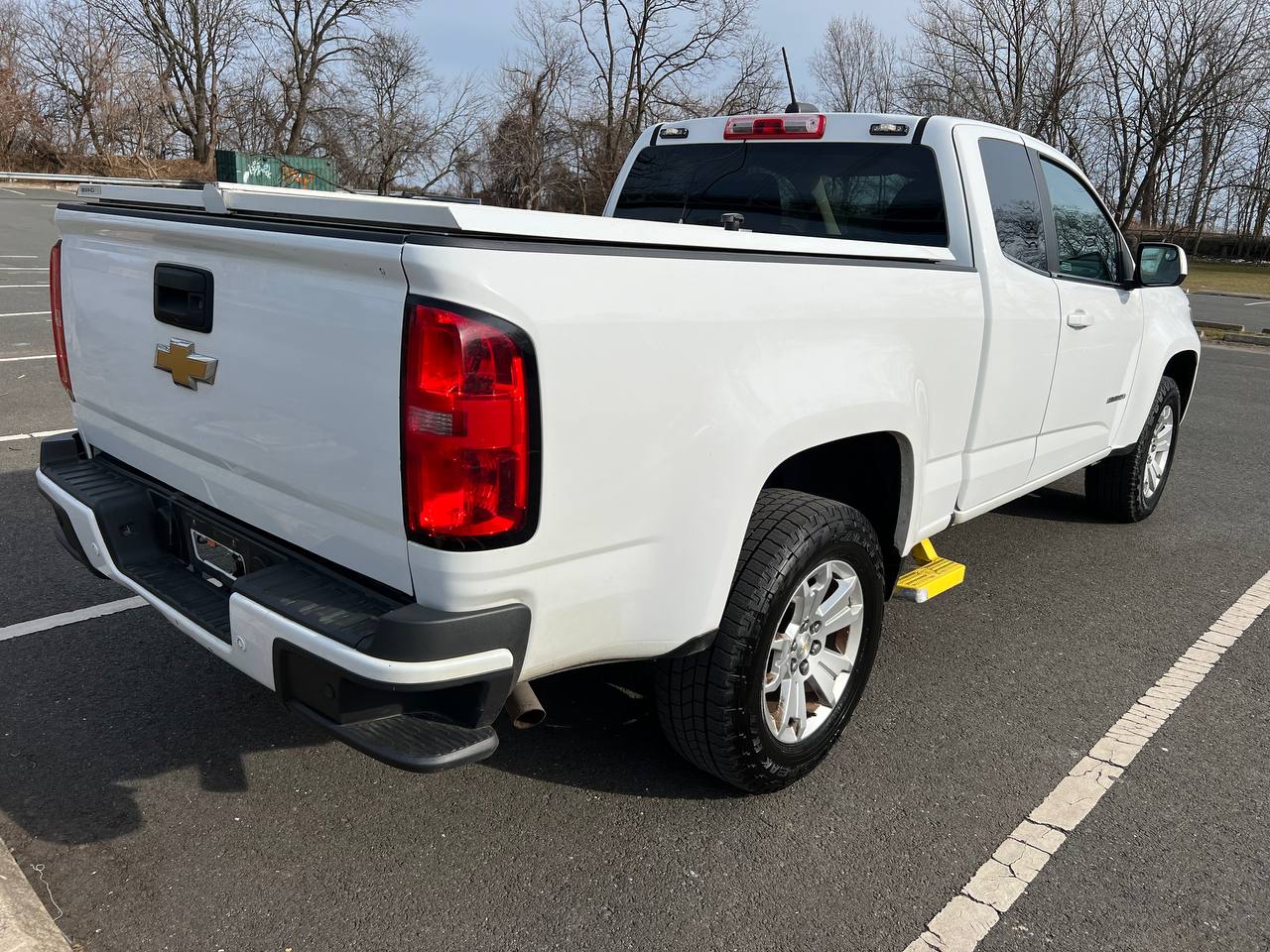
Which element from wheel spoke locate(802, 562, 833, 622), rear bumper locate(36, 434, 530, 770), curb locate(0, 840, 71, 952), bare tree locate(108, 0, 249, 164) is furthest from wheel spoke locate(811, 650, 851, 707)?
bare tree locate(108, 0, 249, 164)

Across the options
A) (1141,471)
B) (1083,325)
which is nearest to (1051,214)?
(1083,325)

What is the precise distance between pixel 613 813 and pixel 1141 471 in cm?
394

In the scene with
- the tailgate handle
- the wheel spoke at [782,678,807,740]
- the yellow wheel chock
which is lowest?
the wheel spoke at [782,678,807,740]

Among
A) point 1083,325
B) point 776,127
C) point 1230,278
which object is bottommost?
point 1083,325

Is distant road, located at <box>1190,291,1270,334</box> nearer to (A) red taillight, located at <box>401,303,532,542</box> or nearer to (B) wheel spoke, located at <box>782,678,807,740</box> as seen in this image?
(B) wheel spoke, located at <box>782,678,807,740</box>

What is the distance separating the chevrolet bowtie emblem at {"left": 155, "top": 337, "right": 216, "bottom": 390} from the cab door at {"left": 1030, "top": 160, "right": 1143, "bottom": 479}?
122 inches

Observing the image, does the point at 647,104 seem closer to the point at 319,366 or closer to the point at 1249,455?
the point at 1249,455

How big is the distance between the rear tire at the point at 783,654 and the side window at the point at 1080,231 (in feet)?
6.26

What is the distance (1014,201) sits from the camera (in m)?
3.79

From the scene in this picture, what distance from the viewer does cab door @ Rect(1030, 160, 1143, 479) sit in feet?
13.1

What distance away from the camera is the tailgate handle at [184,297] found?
235 centimetres

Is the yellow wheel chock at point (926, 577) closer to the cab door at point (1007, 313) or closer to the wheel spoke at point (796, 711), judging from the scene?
the cab door at point (1007, 313)

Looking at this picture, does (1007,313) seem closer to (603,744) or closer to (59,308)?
(603,744)

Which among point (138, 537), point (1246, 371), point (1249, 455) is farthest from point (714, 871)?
point (1246, 371)
